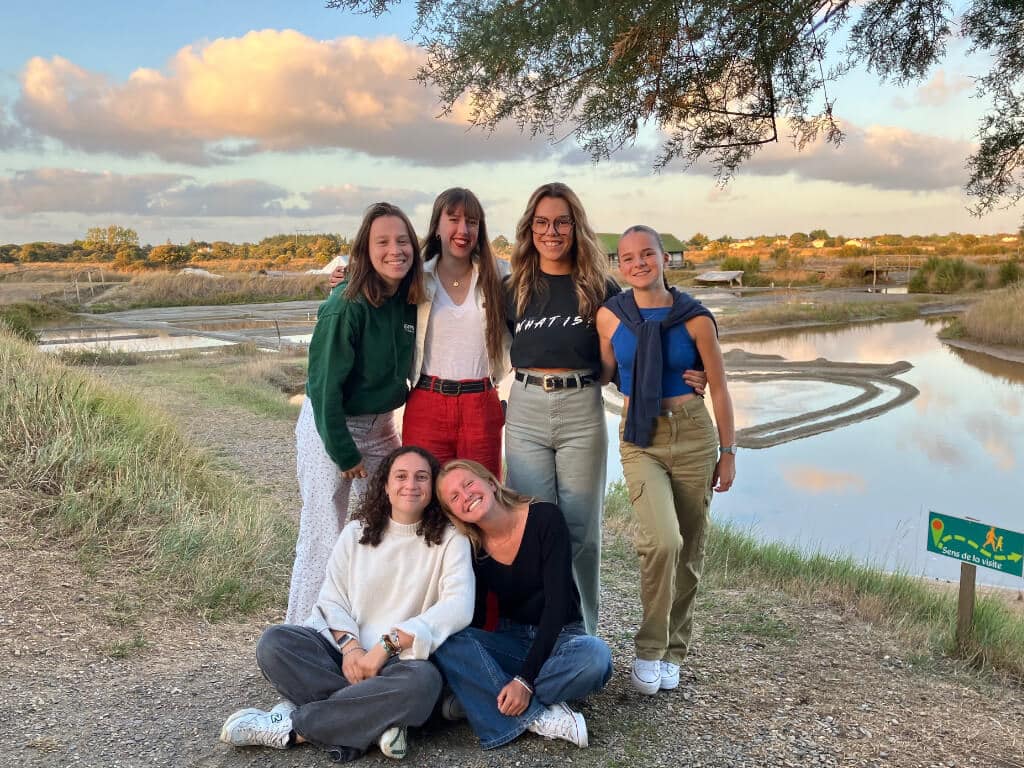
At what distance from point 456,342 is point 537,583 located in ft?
3.38

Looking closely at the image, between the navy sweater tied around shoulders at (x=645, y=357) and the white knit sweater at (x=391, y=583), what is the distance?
814mm

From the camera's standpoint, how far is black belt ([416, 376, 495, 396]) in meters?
3.49

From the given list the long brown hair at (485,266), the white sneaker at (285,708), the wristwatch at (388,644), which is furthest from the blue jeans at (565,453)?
the white sneaker at (285,708)

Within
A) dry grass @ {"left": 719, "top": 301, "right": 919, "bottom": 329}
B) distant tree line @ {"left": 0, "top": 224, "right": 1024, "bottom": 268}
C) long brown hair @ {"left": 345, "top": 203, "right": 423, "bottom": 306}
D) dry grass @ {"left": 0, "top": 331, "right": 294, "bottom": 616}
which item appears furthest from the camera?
distant tree line @ {"left": 0, "top": 224, "right": 1024, "bottom": 268}

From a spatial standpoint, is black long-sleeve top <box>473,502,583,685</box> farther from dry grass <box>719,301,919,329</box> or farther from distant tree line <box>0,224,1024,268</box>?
distant tree line <box>0,224,1024,268</box>

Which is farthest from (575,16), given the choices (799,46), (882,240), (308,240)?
(882,240)

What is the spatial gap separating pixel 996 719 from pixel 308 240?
75264mm

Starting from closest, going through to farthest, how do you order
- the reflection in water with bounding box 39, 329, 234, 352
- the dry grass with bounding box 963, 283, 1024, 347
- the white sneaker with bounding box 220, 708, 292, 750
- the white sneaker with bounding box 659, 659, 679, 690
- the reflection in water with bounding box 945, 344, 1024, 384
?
the white sneaker with bounding box 220, 708, 292, 750
the white sneaker with bounding box 659, 659, 679, 690
the reflection in water with bounding box 945, 344, 1024, 384
the reflection in water with bounding box 39, 329, 234, 352
the dry grass with bounding box 963, 283, 1024, 347

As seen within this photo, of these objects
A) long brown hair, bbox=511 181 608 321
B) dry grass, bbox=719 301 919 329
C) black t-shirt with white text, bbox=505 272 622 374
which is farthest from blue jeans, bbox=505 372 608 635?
dry grass, bbox=719 301 919 329

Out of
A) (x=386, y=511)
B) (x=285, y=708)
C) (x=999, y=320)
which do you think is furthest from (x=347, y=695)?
(x=999, y=320)

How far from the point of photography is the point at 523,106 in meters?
5.44

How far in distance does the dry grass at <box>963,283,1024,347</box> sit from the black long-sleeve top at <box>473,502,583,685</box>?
944 inches

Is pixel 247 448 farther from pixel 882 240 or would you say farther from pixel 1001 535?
pixel 882 240

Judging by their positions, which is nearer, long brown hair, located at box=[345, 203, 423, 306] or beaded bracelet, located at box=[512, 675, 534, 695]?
beaded bracelet, located at box=[512, 675, 534, 695]
